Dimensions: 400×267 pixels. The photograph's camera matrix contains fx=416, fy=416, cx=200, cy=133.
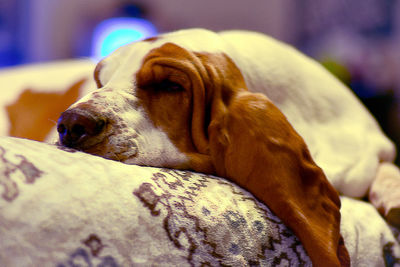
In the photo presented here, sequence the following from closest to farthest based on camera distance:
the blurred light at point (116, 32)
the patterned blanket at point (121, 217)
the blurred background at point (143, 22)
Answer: the patterned blanket at point (121, 217) < the blurred background at point (143, 22) < the blurred light at point (116, 32)

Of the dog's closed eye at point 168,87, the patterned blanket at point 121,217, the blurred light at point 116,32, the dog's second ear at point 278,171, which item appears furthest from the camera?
the blurred light at point 116,32

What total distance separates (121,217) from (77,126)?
0.91ft

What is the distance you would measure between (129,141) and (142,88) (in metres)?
0.15

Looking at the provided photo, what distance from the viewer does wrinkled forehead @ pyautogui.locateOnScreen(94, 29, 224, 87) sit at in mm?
911

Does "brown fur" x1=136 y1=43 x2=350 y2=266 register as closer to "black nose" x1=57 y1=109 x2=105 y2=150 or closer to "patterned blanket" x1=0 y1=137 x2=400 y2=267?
"patterned blanket" x1=0 y1=137 x2=400 y2=267

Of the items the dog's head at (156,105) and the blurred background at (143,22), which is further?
the blurred background at (143,22)

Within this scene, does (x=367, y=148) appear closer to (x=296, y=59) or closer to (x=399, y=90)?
(x=296, y=59)

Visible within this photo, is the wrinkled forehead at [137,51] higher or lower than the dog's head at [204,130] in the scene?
higher

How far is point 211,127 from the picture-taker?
Result: 0.84 m

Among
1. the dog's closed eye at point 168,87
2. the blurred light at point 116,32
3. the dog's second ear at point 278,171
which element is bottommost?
the blurred light at point 116,32

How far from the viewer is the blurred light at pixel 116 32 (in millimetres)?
3678

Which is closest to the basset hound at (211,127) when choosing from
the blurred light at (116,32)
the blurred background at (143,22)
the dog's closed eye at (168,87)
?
the dog's closed eye at (168,87)

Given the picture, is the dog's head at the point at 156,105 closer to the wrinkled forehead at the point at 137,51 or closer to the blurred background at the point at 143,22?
the wrinkled forehead at the point at 137,51

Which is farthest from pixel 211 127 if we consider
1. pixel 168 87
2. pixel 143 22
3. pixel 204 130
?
pixel 143 22
